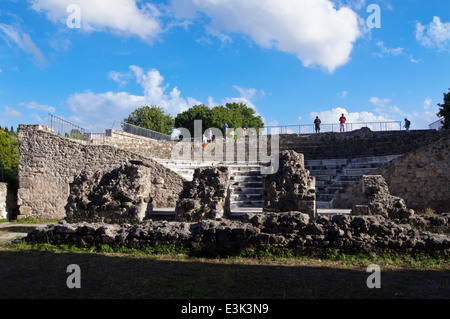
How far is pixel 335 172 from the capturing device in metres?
17.6

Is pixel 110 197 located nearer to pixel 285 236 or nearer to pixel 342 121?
pixel 285 236

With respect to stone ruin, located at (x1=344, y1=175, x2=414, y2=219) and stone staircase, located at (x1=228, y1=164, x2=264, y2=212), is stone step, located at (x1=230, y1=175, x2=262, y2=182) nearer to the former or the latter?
stone staircase, located at (x1=228, y1=164, x2=264, y2=212)

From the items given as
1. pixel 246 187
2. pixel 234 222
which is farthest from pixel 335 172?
pixel 234 222

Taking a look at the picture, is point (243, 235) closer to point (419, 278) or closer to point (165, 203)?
point (419, 278)

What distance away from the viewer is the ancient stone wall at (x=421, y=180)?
13539mm

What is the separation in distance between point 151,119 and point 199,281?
4060 centimetres

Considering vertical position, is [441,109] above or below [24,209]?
above

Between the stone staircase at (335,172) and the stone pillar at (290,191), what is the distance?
20.0 feet

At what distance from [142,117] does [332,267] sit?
40733 mm

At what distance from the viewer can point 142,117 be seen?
43812 mm
